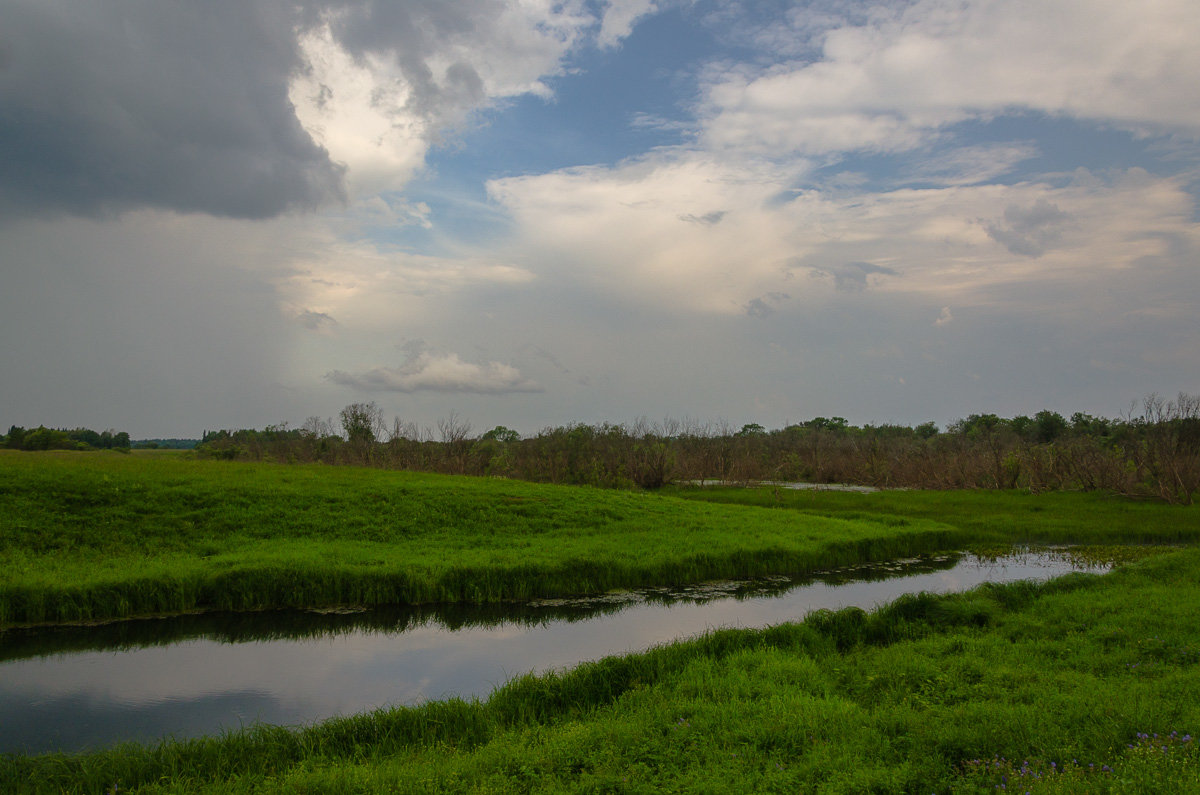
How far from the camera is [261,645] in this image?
484 inches

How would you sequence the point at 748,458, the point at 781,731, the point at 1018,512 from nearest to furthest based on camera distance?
the point at 781,731
the point at 1018,512
the point at 748,458

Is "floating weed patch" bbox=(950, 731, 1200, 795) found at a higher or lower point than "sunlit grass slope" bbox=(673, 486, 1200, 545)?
higher

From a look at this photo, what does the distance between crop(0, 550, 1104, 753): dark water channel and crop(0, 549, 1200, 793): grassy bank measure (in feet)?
5.42

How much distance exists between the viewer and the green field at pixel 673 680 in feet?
18.9

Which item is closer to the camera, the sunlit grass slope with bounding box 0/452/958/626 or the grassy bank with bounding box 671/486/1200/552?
the sunlit grass slope with bounding box 0/452/958/626

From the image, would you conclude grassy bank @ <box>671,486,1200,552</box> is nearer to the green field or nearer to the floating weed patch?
the green field

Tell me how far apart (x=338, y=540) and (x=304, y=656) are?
7.51m

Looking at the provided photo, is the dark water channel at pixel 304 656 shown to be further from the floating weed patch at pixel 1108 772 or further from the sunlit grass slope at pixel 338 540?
the floating weed patch at pixel 1108 772

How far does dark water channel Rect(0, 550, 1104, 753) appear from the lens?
8945 mm

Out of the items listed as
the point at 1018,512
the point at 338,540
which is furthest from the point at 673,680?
the point at 1018,512

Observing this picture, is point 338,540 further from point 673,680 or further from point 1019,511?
point 1019,511

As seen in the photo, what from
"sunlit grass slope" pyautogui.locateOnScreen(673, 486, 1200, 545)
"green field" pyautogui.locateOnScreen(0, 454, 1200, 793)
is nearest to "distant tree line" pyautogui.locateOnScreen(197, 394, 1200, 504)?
"sunlit grass slope" pyautogui.locateOnScreen(673, 486, 1200, 545)

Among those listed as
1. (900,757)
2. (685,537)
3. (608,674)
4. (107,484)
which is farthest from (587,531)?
(900,757)

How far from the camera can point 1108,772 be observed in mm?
5082
